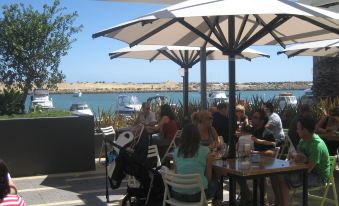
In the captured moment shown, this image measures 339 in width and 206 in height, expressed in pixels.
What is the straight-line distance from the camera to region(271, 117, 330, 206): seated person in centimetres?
506

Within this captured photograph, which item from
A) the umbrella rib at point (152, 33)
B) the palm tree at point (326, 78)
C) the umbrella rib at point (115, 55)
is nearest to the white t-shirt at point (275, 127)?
the umbrella rib at point (152, 33)

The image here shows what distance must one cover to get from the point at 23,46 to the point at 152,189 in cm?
894

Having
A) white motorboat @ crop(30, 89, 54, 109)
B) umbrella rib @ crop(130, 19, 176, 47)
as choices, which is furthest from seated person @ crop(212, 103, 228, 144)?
white motorboat @ crop(30, 89, 54, 109)

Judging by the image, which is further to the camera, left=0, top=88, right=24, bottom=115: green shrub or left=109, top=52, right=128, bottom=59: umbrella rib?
left=109, top=52, right=128, bottom=59: umbrella rib

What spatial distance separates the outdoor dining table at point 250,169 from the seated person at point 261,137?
0.78 metres

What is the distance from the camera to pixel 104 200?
6.70m

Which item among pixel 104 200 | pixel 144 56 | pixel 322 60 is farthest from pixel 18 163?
pixel 322 60

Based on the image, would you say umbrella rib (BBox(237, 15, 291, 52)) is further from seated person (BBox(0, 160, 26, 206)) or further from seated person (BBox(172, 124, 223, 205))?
seated person (BBox(0, 160, 26, 206))

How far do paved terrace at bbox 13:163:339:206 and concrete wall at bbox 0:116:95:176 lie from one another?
19 cm

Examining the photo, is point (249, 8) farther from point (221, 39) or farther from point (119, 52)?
point (119, 52)

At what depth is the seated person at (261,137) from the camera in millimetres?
6082

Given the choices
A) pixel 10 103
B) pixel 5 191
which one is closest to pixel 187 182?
pixel 5 191

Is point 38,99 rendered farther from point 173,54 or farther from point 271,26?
point 271,26

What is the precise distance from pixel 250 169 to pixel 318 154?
2.99ft
